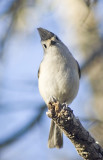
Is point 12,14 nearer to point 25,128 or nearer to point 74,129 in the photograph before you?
point 25,128

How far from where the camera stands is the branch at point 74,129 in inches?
124

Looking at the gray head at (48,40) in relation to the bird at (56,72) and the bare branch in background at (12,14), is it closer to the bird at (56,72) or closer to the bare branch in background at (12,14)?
the bird at (56,72)

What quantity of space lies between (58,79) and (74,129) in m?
1.06

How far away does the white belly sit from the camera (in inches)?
165

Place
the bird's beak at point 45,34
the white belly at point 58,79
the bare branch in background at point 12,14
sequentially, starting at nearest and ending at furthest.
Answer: the white belly at point 58,79 → the bird's beak at point 45,34 → the bare branch in background at point 12,14

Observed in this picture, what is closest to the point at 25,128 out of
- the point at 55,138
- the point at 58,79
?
the point at 55,138

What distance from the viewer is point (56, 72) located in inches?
165

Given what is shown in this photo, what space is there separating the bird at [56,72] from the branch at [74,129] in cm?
91

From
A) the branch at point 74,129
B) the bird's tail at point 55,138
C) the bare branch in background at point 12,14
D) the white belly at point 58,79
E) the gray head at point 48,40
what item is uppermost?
the bare branch in background at point 12,14

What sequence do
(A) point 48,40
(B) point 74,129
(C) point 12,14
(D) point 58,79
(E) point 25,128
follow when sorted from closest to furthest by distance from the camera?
(B) point 74,129, (D) point 58,79, (A) point 48,40, (E) point 25,128, (C) point 12,14

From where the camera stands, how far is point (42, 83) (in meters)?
4.29

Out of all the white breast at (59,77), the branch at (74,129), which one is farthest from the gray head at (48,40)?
the branch at (74,129)

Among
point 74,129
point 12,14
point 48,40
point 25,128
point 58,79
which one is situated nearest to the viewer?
point 74,129

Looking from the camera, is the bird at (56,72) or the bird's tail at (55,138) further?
the bird's tail at (55,138)
